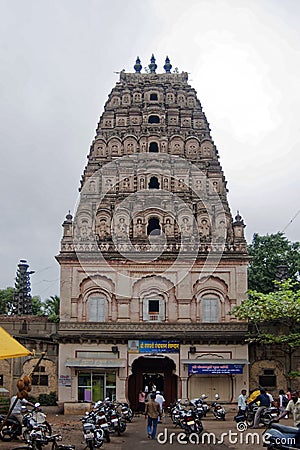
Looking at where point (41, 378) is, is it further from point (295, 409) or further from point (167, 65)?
point (167, 65)

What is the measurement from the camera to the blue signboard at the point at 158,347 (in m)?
28.1

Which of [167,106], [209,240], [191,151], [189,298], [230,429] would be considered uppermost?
[167,106]

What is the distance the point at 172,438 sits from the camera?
1698cm

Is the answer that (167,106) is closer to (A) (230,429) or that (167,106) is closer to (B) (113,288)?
(B) (113,288)

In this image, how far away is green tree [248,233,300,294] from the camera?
133 ft

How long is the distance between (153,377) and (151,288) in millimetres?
4426

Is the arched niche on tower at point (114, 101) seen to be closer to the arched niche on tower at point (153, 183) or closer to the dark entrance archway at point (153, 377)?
the arched niche on tower at point (153, 183)

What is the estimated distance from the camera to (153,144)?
34312 mm

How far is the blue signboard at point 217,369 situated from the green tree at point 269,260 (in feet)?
44.0

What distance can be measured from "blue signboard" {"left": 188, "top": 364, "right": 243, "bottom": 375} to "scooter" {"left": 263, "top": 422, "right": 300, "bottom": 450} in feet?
53.4

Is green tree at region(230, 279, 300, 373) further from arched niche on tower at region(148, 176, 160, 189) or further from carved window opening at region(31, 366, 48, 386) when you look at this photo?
carved window opening at region(31, 366, 48, 386)

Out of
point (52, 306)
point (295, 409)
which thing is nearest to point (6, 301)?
point (52, 306)

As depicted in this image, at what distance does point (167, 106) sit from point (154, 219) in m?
8.12

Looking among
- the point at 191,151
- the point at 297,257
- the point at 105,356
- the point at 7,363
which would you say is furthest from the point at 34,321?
the point at 297,257
